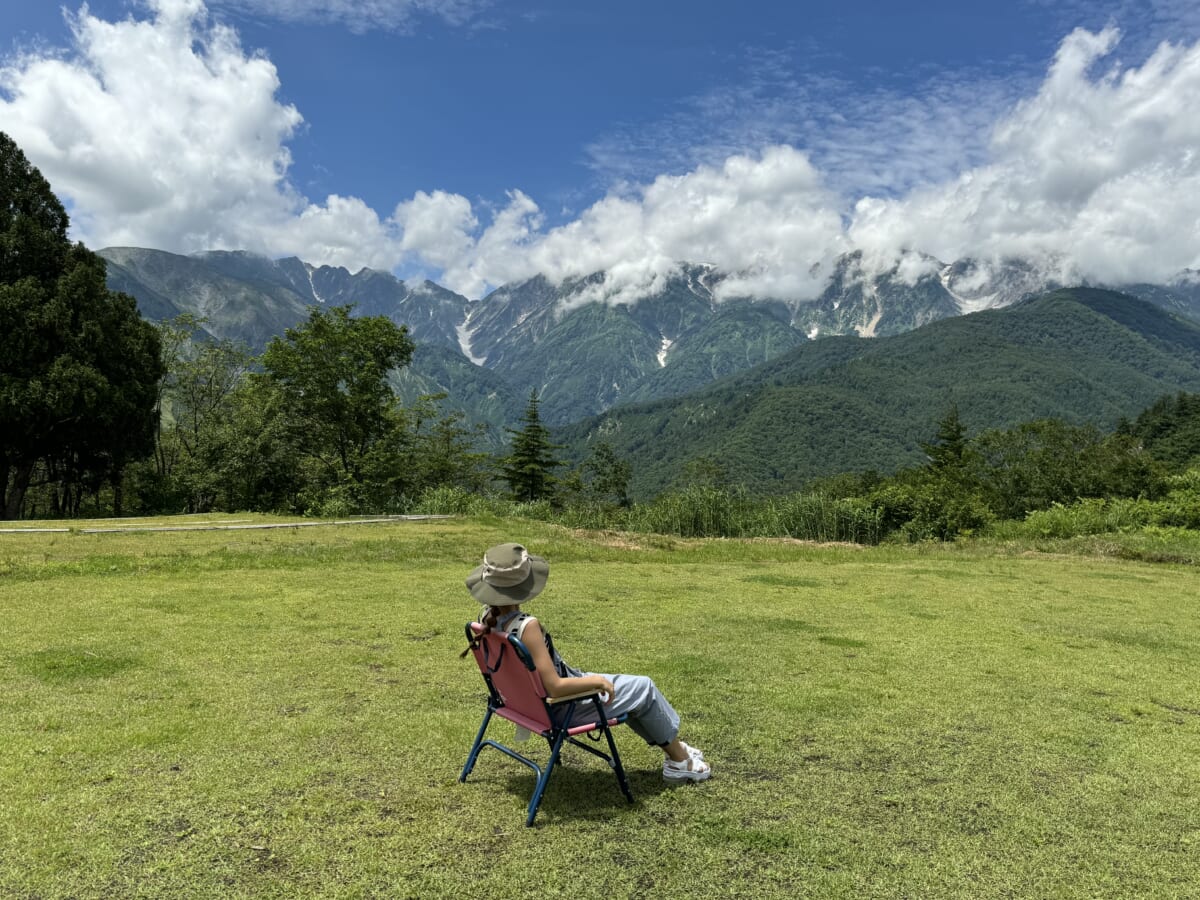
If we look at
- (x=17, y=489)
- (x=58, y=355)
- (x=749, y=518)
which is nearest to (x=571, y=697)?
(x=749, y=518)

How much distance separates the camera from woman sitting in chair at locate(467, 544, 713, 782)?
13.9ft

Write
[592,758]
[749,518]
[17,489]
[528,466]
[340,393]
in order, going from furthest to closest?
[528,466]
[340,393]
[17,489]
[749,518]
[592,758]

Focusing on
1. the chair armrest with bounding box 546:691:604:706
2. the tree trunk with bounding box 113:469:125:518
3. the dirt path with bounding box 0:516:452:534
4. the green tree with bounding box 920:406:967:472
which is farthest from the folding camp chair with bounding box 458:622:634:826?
the green tree with bounding box 920:406:967:472

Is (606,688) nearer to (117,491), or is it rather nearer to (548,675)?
(548,675)

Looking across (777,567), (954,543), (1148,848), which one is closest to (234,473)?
(777,567)

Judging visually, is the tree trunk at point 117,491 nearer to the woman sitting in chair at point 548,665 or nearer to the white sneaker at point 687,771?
the woman sitting in chair at point 548,665

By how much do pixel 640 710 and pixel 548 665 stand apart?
821 millimetres

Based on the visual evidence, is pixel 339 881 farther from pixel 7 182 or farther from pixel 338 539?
pixel 7 182

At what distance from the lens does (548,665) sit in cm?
420

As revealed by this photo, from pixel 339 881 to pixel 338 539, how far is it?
16657 millimetres

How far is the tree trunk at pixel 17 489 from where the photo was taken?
99.1ft

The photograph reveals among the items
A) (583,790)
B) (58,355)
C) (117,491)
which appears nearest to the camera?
(583,790)

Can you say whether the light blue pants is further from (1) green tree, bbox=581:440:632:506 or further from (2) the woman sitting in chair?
(1) green tree, bbox=581:440:632:506

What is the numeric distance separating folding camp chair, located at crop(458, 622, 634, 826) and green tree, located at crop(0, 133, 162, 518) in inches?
1204
